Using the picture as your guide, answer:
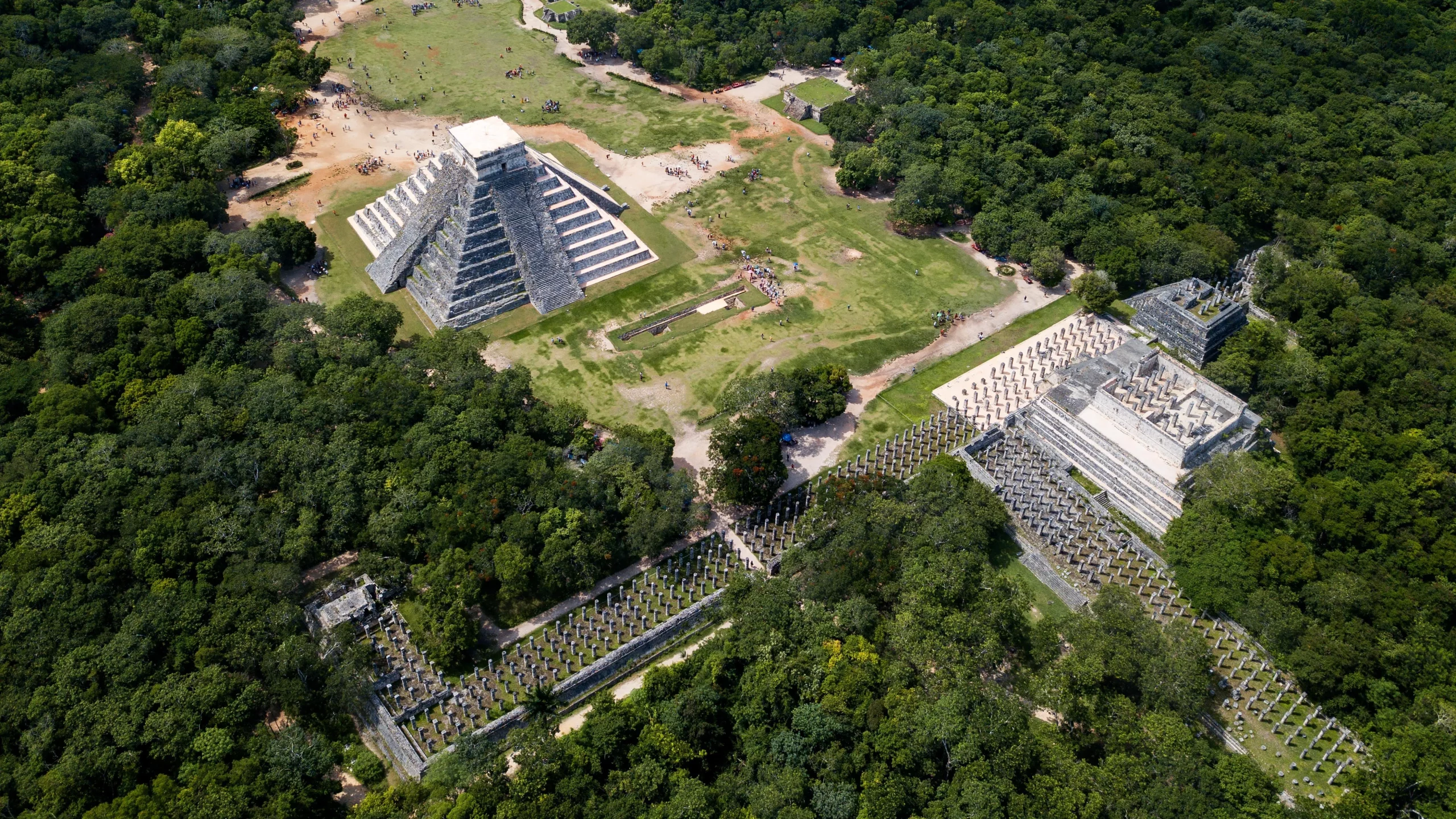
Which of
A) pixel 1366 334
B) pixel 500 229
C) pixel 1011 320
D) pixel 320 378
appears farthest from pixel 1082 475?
pixel 320 378

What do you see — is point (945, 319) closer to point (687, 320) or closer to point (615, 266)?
point (687, 320)

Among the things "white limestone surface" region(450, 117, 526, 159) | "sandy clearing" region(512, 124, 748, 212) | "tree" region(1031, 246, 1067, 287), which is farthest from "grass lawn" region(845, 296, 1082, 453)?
"white limestone surface" region(450, 117, 526, 159)

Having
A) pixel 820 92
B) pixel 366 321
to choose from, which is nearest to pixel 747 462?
pixel 366 321

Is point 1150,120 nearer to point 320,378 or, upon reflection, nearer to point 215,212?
point 320,378

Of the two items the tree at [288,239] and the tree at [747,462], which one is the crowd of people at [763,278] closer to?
the tree at [747,462]

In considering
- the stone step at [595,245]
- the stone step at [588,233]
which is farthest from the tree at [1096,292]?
the stone step at [588,233]

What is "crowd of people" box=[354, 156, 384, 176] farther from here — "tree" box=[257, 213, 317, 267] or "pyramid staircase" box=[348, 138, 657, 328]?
"tree" box=[257, 213, 317, 267]
